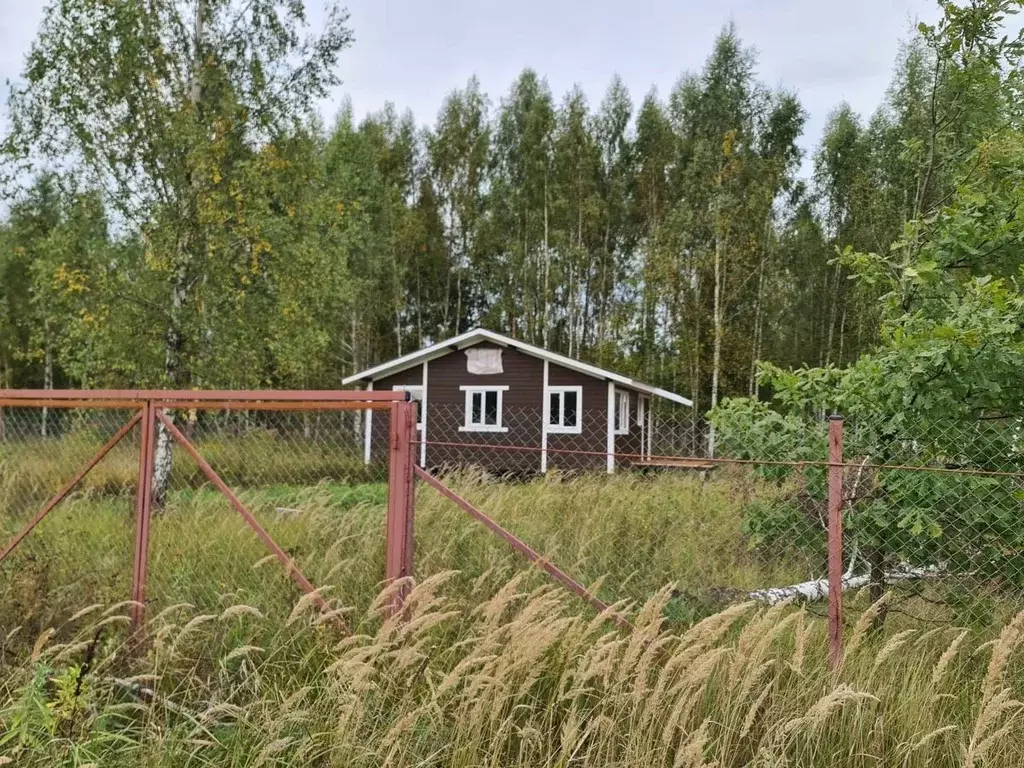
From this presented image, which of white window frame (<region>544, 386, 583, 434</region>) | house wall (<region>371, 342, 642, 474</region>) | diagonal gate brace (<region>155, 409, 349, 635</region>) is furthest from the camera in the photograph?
white window frame (<region>544, 386, 583, 434</region>)

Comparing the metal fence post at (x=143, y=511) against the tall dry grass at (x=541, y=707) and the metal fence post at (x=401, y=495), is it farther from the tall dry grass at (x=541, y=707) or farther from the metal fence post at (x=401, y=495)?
the metal fence post at (x=401, y=495)

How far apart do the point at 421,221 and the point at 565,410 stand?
13.3 metres

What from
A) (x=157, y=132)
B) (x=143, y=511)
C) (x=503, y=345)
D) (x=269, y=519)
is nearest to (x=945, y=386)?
(x=269, y=519)

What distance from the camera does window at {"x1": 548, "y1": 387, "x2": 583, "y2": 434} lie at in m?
19.2

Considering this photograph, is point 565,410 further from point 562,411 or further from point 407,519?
point 407,519

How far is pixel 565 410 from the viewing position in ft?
64.7

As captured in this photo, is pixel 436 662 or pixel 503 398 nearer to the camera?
pixel 436 662

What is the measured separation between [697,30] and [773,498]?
2753 cm

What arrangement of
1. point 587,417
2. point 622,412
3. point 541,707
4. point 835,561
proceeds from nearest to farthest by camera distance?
point 541,707 < point 835,561 < point 587,417 < point 622,412

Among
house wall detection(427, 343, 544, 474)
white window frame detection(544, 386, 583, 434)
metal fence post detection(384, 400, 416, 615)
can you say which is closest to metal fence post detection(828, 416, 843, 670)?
metal fence post detection(384, 400, 416, 615)

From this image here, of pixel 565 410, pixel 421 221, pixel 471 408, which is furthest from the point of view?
pixel 421 221

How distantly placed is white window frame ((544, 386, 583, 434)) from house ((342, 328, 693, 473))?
3 cm

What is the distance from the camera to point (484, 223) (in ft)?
99.7

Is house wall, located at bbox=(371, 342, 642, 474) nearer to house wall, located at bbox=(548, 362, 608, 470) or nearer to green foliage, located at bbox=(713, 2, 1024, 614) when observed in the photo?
house wall, located at bbox=(548, 362, 608, 470)
